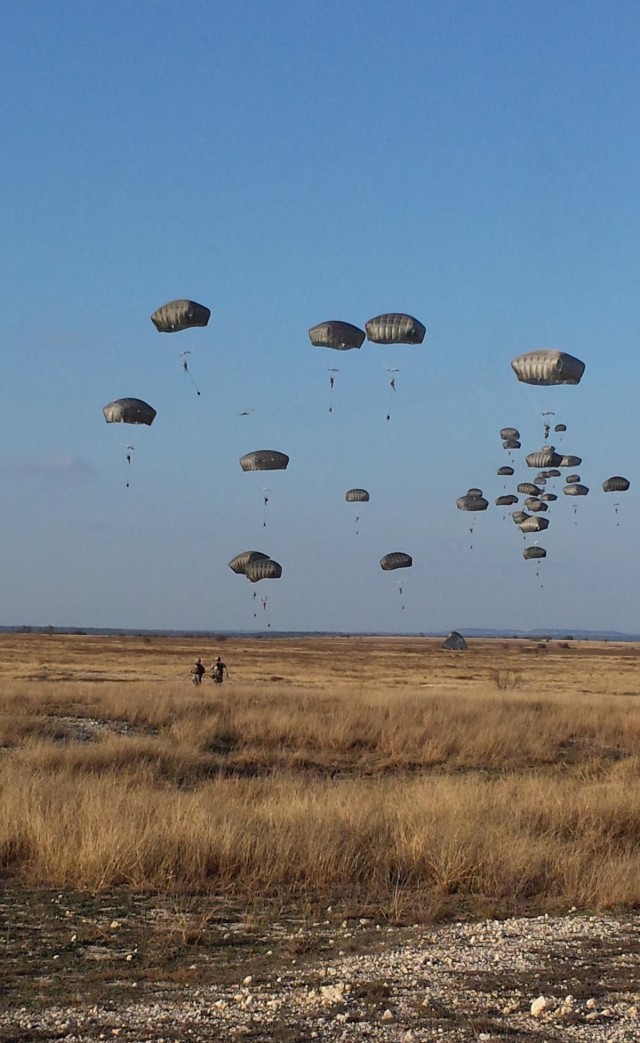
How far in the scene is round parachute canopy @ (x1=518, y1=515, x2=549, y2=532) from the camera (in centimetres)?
8194

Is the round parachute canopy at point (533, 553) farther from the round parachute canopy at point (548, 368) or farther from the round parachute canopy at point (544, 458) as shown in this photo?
the round parachute canopy at point (548, 368)

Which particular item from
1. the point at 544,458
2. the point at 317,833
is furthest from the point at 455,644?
the point at 317,833

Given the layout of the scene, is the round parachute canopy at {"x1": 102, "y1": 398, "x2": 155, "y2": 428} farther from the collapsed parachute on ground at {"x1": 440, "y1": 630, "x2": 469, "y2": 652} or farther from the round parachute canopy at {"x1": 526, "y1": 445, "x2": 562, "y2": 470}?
the collapsed parachute on ground at {"x1": 440, "y1": 630, "x2": 469, "y2": 652}

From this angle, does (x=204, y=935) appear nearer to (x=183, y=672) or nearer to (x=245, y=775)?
(x=245, y=775)

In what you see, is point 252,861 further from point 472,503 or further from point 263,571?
point 472,503

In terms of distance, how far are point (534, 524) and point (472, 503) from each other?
5527 millimetres

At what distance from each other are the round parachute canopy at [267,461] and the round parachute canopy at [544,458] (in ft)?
79.5

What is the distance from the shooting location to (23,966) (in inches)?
374

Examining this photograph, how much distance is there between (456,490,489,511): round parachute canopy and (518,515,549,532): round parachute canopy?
4.39 m

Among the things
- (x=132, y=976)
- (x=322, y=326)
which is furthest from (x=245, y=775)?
(x=322, y=326)

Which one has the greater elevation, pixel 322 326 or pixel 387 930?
pixel 322 326

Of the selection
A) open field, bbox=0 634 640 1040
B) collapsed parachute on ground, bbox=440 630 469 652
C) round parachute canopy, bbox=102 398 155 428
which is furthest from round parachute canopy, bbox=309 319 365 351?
collapsed parachute on ground, bbox=440 630 469 652

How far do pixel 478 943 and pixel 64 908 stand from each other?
Answer: 170 inches

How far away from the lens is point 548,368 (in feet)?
134
